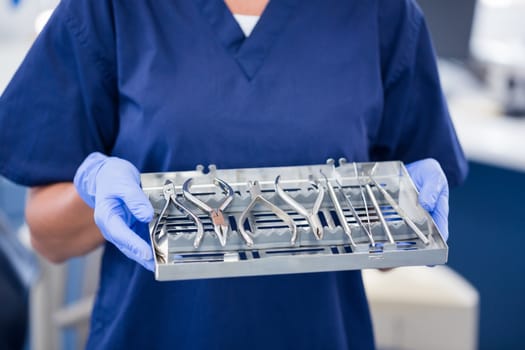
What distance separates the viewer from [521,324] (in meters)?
2.08

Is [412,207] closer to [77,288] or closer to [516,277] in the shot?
[516,277]

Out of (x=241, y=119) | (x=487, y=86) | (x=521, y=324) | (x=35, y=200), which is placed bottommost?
(x=521, y=324)

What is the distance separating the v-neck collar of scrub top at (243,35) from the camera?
0.93 metres

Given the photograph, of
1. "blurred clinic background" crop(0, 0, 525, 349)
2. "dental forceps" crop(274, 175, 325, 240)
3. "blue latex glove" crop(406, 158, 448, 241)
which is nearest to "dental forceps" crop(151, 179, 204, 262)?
"dental forceps" crop(274, 175, 325, 240)

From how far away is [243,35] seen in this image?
94 cm

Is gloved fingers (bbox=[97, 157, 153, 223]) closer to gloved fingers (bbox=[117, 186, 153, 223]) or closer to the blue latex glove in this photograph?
gloved fingers (bbox=[117, 186, 153, 223])

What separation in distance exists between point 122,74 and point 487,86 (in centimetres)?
158

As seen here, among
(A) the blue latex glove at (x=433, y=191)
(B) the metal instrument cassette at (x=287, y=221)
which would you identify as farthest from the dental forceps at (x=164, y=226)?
(A) the blue latex glove at (x=433, y=191)

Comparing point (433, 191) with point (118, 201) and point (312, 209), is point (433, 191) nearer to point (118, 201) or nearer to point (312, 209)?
point (312, 209)

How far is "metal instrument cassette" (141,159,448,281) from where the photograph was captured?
29.3 inches

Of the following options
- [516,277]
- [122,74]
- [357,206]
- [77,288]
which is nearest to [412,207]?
[357,206]

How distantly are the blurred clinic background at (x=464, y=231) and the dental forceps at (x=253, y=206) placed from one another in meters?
0.64

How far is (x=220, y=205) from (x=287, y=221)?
9cm

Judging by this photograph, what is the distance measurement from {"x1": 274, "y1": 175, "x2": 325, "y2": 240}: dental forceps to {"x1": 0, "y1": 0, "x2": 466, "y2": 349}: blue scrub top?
47 millimetres
